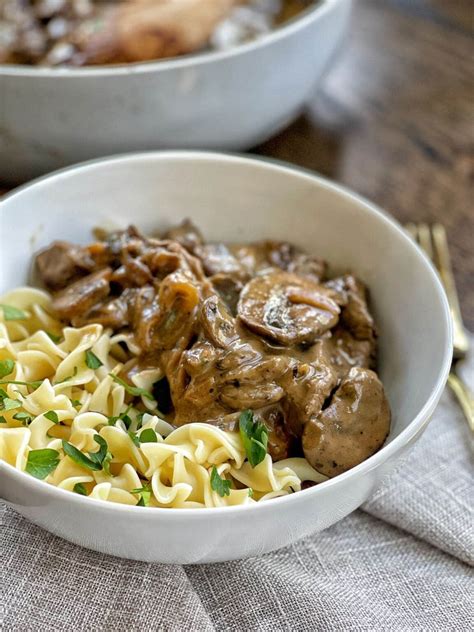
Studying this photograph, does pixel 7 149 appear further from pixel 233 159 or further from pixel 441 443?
pixel 441 443

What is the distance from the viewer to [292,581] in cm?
218

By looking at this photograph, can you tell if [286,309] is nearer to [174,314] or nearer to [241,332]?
[241,332]

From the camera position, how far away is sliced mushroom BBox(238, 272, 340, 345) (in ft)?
7.72

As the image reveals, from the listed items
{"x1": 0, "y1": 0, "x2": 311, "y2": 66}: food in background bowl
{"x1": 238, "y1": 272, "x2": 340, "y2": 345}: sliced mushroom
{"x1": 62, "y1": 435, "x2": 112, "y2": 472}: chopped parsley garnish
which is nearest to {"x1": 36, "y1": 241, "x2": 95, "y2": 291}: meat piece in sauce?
{"x1": 238, "y1": 272, "x2": 340, "y2": 345}: sliced mushroom

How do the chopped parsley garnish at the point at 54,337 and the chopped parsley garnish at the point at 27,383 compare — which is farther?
the chopped parsley garnish at the point at 54,337

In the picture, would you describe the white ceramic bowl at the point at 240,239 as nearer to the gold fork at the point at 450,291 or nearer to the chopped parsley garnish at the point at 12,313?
the chopped parsley garnish at the point at 12,313

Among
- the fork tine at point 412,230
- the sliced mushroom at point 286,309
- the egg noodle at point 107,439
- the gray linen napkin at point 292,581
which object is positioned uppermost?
the sliced mushroom at point 286,309

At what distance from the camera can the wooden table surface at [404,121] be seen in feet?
11.8

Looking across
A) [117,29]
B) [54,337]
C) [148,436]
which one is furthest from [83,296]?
[117,29]

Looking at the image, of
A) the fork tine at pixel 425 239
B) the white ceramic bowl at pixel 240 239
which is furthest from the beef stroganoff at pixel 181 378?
the fork tine at pixel 425 239

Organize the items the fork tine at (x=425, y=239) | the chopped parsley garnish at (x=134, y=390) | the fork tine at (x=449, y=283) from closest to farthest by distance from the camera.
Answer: the chopped parsley garnish at (x=134, y=390)
the fork tine at (x=449, y=283)
the fork tine at (x=425, y=239)

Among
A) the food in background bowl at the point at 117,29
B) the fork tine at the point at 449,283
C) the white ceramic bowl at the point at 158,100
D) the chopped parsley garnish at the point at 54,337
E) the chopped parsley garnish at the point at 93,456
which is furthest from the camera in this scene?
the food in background bowl at the point at 117,29

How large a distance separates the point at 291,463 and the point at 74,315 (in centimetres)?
84

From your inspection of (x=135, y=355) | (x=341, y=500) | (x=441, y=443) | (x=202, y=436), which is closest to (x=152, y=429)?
(x=202, y=436)
